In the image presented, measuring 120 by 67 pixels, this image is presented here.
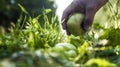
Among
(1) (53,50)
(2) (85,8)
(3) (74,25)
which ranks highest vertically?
(2) (85,8)

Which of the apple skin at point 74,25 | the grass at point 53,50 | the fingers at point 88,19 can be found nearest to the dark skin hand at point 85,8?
the fingers at point 88,19

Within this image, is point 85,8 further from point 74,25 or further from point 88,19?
point 74,25

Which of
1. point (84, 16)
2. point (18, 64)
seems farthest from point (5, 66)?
point (84, 16)

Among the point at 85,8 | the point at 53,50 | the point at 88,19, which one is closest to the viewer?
the point at 53,50

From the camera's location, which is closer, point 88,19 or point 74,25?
point 74,25

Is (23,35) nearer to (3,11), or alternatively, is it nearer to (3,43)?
(3,43)

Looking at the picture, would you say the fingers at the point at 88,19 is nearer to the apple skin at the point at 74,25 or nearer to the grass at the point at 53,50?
the apple skin at the point at 74,25

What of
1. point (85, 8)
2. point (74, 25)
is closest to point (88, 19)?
point (85, 8)

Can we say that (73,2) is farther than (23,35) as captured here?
Yes

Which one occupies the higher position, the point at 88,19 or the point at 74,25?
the point at 88,19

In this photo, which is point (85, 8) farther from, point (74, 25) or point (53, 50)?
point (53, 50)

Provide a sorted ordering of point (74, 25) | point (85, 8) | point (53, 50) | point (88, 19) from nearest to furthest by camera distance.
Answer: point (53, 50) → point (74, 25) → point (88, 19) → point (85, 8)

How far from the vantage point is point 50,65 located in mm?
697

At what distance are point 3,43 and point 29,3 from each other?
24.1 m
